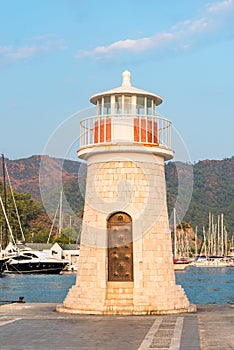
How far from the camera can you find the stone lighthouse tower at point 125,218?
18.2 meters

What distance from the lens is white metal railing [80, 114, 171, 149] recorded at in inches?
721

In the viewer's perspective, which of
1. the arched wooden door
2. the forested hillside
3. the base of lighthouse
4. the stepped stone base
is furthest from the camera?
the forested hillside

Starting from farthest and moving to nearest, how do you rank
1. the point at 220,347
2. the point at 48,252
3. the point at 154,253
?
the point at 48,252, the point at 154,253, the point at 220,347

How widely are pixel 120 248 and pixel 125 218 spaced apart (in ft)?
3.03

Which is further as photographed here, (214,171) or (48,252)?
(214,171)

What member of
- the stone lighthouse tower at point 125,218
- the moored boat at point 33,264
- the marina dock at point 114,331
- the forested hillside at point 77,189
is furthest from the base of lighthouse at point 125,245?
the moored boat at point 33,264

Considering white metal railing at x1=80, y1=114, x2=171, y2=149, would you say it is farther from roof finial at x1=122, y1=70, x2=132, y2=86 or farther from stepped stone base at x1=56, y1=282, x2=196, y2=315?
stepped stone base at x1=56, y1=282, x2=196, y2=315

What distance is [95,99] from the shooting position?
18875 mm

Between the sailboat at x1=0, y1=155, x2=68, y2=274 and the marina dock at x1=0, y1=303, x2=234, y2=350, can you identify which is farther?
the sailboat at x1=0, y1=155, x2=68, y2=274

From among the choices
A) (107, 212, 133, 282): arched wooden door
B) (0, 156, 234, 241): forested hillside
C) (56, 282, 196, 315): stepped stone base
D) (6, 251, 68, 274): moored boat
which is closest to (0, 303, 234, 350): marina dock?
(56, 282, 196, 315): stepped stone base

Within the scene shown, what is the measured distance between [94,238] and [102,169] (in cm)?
214

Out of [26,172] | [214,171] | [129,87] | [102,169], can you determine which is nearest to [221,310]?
[102,169]

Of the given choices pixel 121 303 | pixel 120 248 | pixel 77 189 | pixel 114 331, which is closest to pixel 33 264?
pixel 77 189

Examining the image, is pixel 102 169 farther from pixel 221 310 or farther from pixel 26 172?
pixel 26 172
